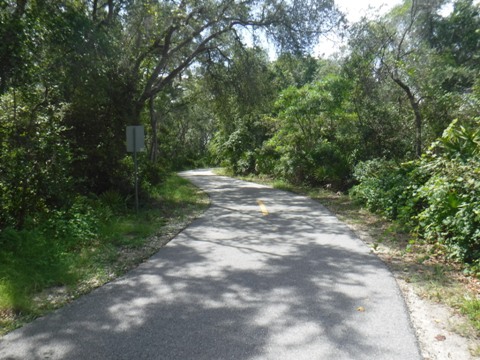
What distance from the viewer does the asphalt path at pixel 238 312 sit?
363 cm

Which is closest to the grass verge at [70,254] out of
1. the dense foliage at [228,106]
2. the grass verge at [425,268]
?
the dense foliage at [228,106]

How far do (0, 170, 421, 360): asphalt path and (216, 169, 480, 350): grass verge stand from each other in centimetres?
40

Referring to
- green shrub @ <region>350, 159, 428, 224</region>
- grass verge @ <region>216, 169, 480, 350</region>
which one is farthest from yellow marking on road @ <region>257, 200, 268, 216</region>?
green shrub @ <region>350, 159, 428, 224</region>

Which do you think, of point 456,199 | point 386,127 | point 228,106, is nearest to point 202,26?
point 228,106

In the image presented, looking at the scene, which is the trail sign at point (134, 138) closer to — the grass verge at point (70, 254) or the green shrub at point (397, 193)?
the grass verge at point (70, 254)

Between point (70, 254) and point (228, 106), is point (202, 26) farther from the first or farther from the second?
point (70, 254)

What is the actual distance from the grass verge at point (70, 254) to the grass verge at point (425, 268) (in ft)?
14.7

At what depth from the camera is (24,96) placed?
8344 millimetres

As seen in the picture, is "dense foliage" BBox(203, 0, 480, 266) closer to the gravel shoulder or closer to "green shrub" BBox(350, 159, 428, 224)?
"green shrub" BBox(350, 159, 428, 224)

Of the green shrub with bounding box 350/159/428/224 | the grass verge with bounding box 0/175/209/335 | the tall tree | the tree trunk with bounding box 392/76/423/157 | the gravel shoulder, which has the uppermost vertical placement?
the tall tree

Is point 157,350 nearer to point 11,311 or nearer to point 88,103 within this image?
point 11,311

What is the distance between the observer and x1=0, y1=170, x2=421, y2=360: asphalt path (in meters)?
3.63

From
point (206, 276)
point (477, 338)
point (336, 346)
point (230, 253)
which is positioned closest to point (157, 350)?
point (336, 346)

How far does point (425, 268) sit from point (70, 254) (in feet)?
20.4
